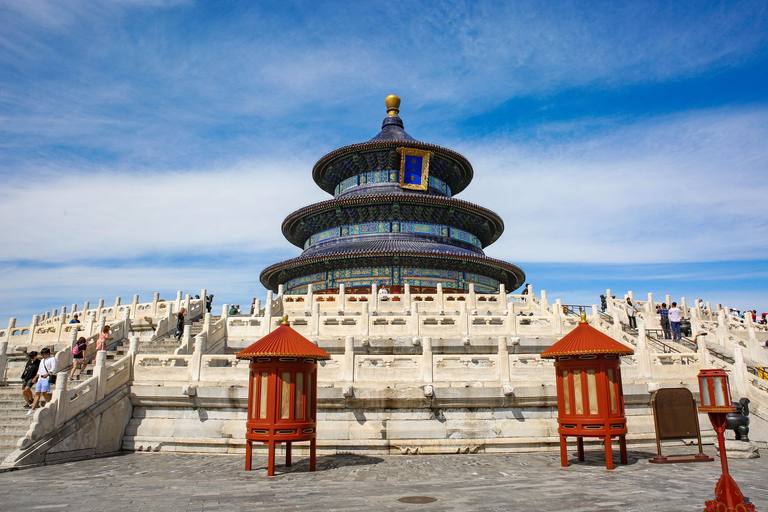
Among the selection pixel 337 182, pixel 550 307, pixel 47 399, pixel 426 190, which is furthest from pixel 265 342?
pixel 337 182

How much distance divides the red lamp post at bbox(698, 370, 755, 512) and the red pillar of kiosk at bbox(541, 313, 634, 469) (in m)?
2.35

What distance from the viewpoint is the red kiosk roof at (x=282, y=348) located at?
35.7 feet

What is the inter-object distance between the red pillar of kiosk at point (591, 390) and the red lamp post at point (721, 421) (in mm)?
2349

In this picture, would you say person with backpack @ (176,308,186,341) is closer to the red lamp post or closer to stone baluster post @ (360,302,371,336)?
stone baluster post @ (360,302,371,336)

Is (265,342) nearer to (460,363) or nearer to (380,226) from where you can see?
(460,363)

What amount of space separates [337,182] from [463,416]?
3259cm

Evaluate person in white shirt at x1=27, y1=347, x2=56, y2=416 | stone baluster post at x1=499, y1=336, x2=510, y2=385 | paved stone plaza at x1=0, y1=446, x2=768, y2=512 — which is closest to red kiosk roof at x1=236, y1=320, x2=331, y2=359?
paved stone plaza at x1=0, y1=446, x2=768, y2=512

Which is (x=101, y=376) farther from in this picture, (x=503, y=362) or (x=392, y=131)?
(x=392, y=131)

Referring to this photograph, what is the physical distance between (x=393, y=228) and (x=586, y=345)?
26.7m

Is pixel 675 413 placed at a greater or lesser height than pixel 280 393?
lesser

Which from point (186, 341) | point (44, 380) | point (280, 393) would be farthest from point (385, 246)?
point (280, 393)

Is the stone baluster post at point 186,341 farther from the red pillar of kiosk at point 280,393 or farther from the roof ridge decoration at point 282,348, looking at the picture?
the red pillar of kiosk at point 280,393

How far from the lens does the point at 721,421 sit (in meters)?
8.20

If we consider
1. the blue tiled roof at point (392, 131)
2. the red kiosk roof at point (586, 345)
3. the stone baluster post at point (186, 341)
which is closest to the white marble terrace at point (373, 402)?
the stone baluster post at point (186, 341)
